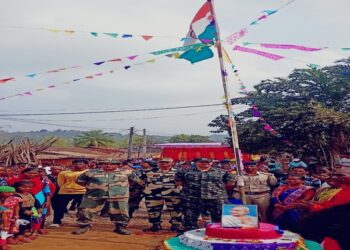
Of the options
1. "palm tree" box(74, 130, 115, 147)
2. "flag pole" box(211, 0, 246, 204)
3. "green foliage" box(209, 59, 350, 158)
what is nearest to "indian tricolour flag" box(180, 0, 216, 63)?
"flag pole" box(211, 0, 246, 204)

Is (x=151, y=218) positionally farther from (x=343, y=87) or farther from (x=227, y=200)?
(x=343, y=87)

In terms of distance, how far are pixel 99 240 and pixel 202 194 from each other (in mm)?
2190

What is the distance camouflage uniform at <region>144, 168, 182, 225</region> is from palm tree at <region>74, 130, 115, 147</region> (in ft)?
149

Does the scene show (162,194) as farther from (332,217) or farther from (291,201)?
(332,217)

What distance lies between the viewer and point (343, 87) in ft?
68.5

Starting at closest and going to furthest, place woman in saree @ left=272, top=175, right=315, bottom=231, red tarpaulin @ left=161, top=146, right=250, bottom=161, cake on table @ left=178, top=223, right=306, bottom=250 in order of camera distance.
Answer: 1. cake on table @ left=178, top=223, right=306, bottom=250
2. woman in saree @ left=272, top=175, right=315, bottom=231
3. red tarpaulin @ left=161, top=146, right=250, bottom=161

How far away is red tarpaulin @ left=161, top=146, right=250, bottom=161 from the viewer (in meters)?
28.9

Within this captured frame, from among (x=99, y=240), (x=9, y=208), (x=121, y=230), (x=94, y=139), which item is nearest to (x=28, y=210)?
(x=9, y=208)

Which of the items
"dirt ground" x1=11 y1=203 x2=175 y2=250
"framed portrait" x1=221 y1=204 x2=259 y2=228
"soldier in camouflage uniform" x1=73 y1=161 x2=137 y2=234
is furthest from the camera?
"soldier in camouflage uniform" x1=73 y1=161 x2=137 y2=234

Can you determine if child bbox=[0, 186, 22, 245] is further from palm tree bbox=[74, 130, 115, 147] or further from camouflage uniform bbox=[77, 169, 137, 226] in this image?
palm tree bbox=[74, 130, 115, 147]

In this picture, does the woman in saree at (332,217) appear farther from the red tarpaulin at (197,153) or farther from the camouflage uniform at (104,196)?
the red tarpaulin at (197,153)

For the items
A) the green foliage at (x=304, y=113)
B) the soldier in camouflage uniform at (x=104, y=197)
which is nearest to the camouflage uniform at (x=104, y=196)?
the soldier in camouflage uniform at (x=104, y=197)

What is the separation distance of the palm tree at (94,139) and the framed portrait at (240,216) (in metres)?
49.6

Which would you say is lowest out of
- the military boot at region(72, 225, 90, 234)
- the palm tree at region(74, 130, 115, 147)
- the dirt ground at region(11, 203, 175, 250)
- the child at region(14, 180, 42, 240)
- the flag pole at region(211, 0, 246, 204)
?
Result: the dirt ground at region(11, 203, 175, 250)
